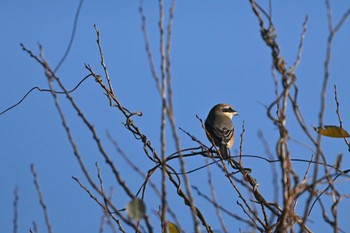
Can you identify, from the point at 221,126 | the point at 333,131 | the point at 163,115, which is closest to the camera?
the point at 163,115

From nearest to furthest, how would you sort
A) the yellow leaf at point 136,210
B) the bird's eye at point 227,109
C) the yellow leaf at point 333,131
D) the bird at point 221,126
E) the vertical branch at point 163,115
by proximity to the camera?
the vertical branch at point 163,115, the yellow leaf at point 136,210, the yellow leaf at point 333,131, the bird at point 221,126, the bird's eye at point 227,109

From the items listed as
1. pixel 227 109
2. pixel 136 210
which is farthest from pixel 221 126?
pixel 136 210

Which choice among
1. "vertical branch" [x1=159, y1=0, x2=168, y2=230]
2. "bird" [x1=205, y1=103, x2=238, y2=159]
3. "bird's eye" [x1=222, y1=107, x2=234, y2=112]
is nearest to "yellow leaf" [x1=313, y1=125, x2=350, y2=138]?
"vertical branch" [x1=159, y1=0, x2=168, y2=230]

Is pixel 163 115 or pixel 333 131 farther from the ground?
pixel 333 131

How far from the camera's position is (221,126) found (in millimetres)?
8078

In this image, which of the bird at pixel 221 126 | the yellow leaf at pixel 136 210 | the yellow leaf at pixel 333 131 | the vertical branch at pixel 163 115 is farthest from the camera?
the bird at pixel 221 126

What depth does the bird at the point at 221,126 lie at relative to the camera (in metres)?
7.47

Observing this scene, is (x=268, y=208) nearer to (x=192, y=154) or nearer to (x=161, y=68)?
(x=192, y=154)

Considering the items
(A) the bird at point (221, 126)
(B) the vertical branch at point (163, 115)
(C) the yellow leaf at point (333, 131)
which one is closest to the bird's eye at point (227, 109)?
(A) the bird at point (221, 126)

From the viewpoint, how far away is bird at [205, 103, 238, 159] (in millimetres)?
7468

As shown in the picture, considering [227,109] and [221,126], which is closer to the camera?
[221,126]

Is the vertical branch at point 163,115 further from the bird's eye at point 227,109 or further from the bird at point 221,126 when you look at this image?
the bird's eye at point 227,109

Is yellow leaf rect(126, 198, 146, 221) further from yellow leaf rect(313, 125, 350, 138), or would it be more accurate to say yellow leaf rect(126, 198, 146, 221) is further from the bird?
the bird

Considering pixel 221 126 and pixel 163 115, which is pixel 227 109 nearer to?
pixel 221 126
